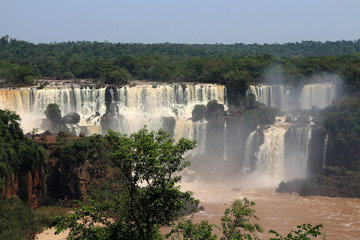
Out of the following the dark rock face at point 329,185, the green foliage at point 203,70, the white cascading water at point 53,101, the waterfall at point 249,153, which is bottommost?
the dark rock face at point 329,185

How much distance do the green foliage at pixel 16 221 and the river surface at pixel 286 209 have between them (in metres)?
9.01

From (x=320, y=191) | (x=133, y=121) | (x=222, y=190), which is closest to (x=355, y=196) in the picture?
(x=320, y=191)

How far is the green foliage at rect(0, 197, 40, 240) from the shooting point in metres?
23.1

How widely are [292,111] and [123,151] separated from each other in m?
34.4

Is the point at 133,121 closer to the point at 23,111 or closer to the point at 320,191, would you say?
the point at 23,111

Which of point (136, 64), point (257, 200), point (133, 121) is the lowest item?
point (257, 200)

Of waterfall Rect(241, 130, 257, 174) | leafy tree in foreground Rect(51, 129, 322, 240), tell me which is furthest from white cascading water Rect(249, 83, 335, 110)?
leafy tree in foreground Rect(51, 129, 322, 240)

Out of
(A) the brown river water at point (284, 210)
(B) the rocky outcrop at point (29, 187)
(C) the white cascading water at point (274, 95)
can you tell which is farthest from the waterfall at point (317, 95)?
(B) the rocky outcrop at point (29, 187)

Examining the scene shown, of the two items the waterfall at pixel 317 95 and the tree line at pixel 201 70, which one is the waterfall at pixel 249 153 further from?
the waterfall at pixel 317 95

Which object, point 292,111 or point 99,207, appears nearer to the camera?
point 99,207

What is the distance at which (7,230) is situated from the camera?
2309 cm

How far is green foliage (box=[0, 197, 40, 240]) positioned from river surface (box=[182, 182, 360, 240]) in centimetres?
901

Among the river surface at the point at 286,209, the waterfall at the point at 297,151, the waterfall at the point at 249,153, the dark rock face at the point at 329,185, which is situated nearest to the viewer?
the river surface at the point at 286,209

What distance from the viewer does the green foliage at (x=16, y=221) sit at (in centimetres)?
2309
